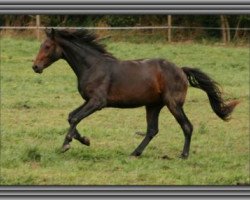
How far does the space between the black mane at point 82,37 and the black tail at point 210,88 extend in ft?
3.88

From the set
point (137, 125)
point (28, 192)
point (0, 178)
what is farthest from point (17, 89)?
point (28, 192)

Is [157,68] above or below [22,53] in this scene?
above

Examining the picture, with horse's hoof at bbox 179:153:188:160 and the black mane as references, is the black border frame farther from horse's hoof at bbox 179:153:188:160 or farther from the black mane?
the black mane

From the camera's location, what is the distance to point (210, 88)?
8477 mm

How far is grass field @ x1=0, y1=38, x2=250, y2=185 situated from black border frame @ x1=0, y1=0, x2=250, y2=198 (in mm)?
2782

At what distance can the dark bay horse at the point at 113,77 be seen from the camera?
7.70m

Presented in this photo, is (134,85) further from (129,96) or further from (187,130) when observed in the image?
(187,130)

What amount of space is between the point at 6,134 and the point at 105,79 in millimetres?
1927

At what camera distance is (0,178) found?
6023mm

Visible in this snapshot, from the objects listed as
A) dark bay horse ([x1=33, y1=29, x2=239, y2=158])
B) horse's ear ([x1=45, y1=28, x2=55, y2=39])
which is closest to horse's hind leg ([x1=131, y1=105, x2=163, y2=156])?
dark bay horse ([x1=33, y1=29, x2=239, y2=158])

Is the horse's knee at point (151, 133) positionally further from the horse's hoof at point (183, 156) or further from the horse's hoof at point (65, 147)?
the horse's hoof at point (65, 147)

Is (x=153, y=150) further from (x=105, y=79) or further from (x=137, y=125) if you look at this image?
(x=137, y=125)

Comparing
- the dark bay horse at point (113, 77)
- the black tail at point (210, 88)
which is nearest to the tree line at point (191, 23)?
the black tail at point (210, 88)

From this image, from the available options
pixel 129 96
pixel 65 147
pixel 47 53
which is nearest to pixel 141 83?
pixel 129 96
